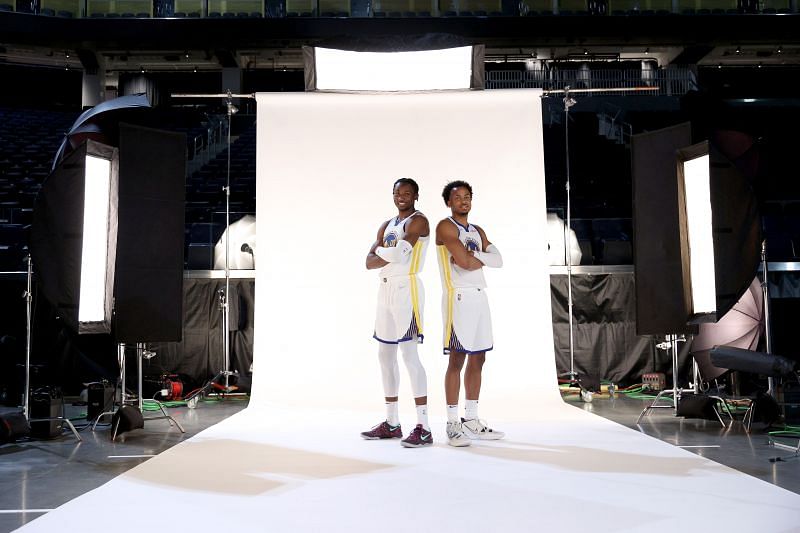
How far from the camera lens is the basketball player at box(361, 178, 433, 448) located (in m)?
3.79

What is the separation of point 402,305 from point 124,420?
1948 millimetres

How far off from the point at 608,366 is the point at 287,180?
3.93 meters

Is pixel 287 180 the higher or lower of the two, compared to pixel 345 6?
lower

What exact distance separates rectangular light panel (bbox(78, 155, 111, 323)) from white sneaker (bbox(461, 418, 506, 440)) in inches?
92.7

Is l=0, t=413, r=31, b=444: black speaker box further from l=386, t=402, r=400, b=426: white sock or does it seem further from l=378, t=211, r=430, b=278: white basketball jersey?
l=378, t=211, r=430, b=278: white basketball jersey

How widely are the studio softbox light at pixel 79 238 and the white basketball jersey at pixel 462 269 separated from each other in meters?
2.12

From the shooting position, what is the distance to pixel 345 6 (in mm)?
15438

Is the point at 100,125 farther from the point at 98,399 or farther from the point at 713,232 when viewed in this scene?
the point at 713,232

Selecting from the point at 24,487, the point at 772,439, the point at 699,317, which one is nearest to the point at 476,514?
the point at 24,487

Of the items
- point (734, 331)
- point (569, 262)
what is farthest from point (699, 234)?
point (569, 262)

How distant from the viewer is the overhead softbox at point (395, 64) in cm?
590

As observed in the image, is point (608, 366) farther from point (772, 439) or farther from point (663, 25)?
point (663, 25)

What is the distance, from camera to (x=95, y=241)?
4406 mm

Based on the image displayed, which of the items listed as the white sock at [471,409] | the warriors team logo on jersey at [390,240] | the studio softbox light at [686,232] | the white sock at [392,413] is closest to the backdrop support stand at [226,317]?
the white sock at [392,413]
